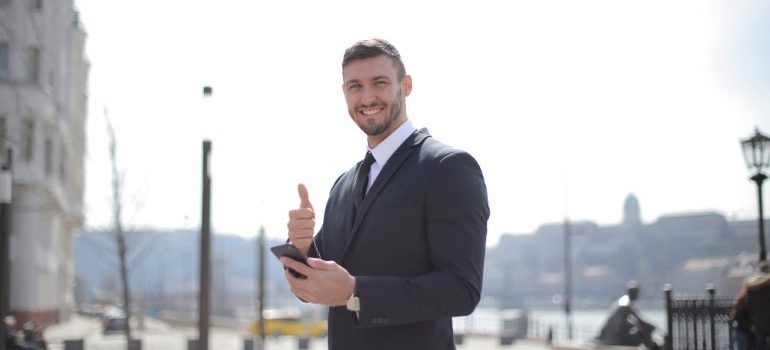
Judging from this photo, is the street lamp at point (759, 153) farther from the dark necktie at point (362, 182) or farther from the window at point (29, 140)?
the window at point (29, 140)

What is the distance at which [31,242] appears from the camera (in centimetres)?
4231

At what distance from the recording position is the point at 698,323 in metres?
7.96

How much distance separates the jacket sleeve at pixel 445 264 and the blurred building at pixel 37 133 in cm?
3154

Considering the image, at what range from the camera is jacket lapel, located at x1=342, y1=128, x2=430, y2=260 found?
7.07 ft

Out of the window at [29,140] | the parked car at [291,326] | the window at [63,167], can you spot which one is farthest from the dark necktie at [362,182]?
the parked car at [291,326]

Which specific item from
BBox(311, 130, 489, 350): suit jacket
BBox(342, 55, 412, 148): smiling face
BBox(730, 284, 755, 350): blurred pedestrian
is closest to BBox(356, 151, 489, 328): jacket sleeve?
BBox(311, 130, 489, 350): suit jacket

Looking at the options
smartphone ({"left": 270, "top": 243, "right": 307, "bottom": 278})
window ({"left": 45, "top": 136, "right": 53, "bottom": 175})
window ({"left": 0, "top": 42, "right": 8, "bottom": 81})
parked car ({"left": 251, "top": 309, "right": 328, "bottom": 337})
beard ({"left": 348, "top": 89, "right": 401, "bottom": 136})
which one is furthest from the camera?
parked car ({"left": 251, "top": 309, "right": 328, "bottom": 337})

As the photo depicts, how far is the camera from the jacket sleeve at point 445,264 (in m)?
1.96

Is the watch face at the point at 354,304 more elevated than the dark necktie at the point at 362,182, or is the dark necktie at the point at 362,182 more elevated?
the dark necktie at the point at 362,182

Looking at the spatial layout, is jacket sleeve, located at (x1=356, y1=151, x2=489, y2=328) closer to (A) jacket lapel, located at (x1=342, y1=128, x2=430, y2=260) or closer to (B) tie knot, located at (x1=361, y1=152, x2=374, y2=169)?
(A) jacket lapel, located at (x1=342, y1=128, x2=430, y2=260)

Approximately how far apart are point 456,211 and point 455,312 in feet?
0.73

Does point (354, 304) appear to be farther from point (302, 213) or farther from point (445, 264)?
point (302, 213)

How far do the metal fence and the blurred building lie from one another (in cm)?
2744

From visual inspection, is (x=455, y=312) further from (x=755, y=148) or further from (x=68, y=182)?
(x=68, y=182)
